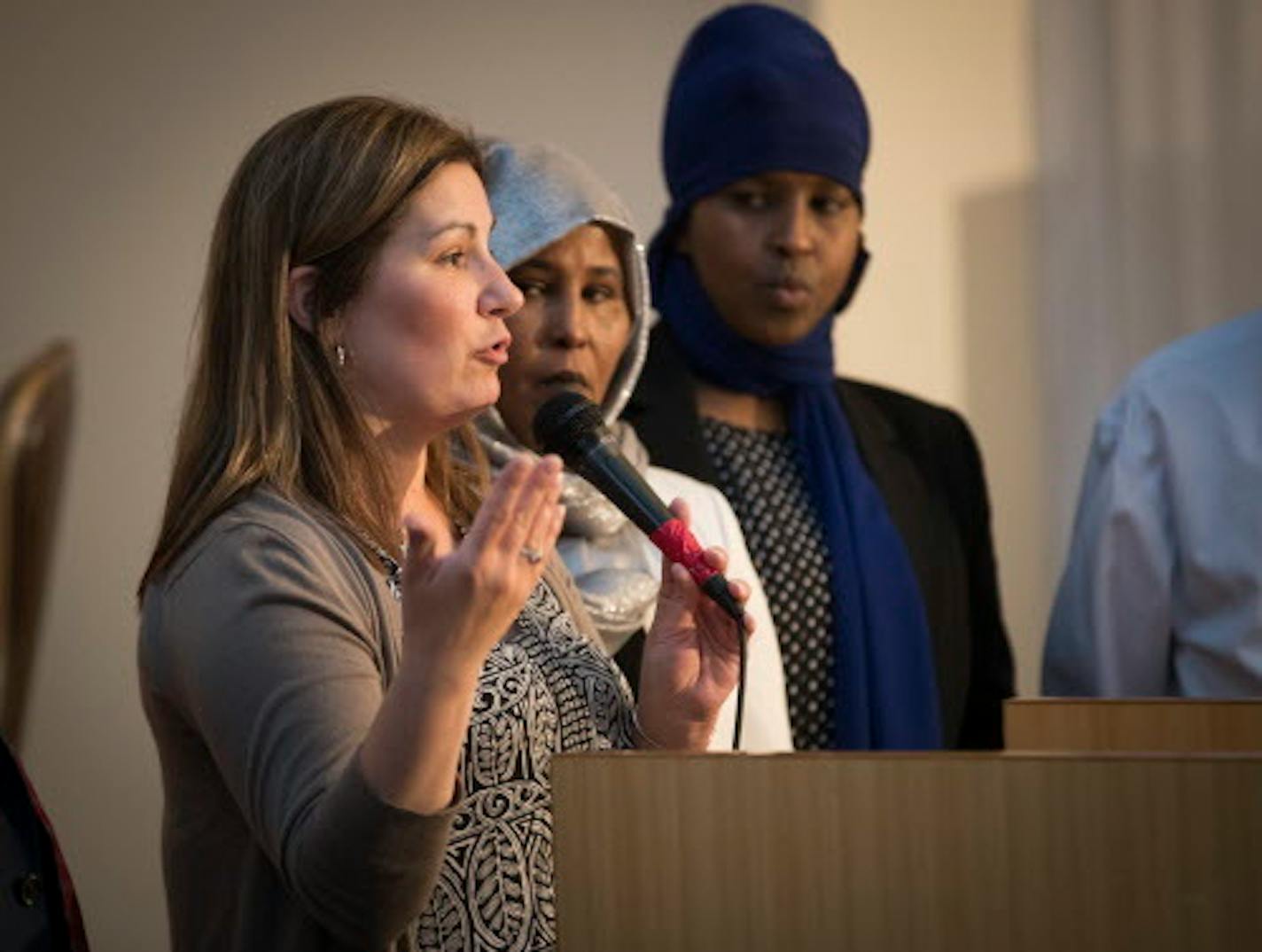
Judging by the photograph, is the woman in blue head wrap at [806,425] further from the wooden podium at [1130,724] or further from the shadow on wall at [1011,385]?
the shadow on wall at [1011,385]

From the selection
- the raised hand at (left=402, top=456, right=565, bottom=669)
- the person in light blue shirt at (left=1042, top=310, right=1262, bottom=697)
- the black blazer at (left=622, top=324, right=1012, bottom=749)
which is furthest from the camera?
the black blazer at (left=622, top=324, right=1012, bottom=749)

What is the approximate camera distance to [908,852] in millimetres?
1369

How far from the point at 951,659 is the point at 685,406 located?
0.54m

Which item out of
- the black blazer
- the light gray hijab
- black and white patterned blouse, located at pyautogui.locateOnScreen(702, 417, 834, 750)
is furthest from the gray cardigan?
the black blazer

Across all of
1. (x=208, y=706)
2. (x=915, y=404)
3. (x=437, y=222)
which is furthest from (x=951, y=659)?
(x=208, y=706)

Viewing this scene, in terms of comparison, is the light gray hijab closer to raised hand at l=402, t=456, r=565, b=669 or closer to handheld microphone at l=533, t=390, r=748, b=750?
handheld microphone at l=533, t=390, r=748, b=750

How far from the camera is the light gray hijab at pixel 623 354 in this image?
2.49 meters

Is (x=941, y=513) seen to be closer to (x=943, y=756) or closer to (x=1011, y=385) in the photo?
(x=1011, y=385)

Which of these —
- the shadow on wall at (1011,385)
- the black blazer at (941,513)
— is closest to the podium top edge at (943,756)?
the black blazer at (941,513)

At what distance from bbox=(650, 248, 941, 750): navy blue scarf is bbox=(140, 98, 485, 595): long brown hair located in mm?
1136

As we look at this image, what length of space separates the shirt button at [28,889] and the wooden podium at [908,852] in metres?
0.42

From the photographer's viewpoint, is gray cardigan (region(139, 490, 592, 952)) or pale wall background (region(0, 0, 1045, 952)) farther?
pale wall background (region(0, 0, 1045, 952))

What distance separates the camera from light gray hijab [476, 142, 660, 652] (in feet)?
8.16

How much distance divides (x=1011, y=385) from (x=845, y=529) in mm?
1591
